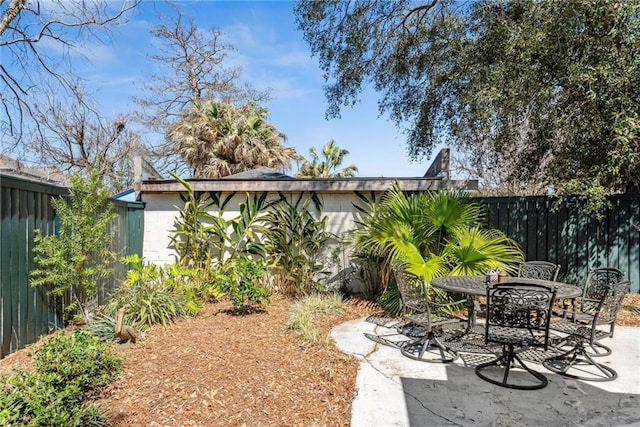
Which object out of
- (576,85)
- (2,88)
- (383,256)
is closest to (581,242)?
(576,85)

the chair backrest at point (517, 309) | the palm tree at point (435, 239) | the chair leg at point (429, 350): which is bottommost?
the chair leg at point (429, 350)

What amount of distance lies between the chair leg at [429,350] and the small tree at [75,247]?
12.4 feet

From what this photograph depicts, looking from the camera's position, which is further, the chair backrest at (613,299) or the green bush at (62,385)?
the chair backrest at (613,299)

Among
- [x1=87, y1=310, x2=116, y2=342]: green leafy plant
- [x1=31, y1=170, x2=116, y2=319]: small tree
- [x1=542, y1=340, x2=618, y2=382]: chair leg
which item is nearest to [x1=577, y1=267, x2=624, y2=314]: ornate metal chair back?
[x1=542, y1=340, x2=618, y2=382]: chair leg

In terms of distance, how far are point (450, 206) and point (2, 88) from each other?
7.87 metres

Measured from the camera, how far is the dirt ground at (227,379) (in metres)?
2.72

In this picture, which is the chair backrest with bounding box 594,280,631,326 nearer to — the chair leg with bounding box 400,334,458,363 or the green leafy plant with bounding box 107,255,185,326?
the chair leg with bounding box 400,334,458,363

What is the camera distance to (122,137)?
16.5 metres

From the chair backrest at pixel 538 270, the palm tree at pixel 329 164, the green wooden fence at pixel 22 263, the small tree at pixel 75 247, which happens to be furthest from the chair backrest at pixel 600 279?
the palm tree at pixel 329 164

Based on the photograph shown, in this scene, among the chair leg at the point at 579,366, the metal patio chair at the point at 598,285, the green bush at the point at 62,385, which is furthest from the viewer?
the metal patio chair at the point at 598,285

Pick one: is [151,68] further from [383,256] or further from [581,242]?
[581,242]

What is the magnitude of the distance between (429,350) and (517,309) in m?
1.26

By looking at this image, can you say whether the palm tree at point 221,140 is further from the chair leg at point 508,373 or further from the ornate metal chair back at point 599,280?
the chair leg at point 508,373

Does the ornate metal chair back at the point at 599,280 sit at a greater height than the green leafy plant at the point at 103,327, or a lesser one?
greater
